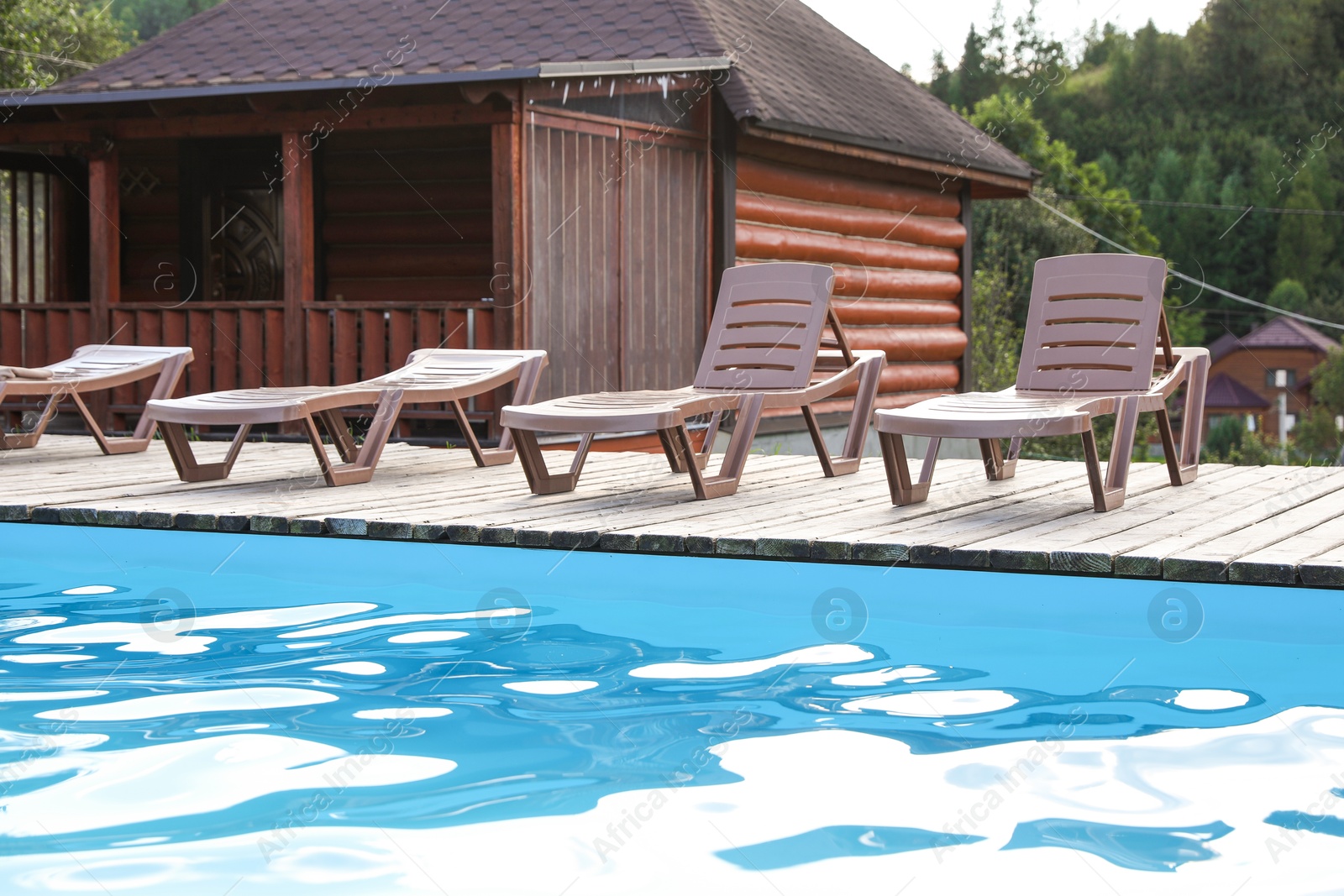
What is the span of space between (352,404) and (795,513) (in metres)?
2.27

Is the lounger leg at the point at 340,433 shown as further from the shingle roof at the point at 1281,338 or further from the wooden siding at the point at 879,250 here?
the shingle roof at the point at 1281,338

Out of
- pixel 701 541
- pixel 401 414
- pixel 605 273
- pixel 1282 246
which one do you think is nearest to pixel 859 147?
pixel 605 273

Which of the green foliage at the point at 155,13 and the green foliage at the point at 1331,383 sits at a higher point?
the green foliage at the point at 155,13

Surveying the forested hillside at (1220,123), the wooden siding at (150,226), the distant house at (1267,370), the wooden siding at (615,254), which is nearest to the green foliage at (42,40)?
the wooden siding at (150,226)

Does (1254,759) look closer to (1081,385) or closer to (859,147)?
(1081,385)

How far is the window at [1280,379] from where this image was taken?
62.6 meters

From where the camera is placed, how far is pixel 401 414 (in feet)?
30.8

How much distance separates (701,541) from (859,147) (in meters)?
7.73

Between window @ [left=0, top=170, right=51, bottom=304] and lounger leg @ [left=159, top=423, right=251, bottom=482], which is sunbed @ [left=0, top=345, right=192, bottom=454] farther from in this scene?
window @ [left=0, top=170, right=51, bottom=304]

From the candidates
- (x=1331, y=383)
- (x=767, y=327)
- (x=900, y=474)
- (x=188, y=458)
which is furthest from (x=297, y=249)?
(x=1331, y=383)

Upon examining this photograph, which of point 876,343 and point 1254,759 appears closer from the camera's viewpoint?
point 1254,759

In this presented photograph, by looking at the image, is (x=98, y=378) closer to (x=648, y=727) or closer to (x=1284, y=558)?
(x=648, y=727)

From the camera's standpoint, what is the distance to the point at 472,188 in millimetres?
→ 12180

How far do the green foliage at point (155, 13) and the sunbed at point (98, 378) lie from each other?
36.8 m
